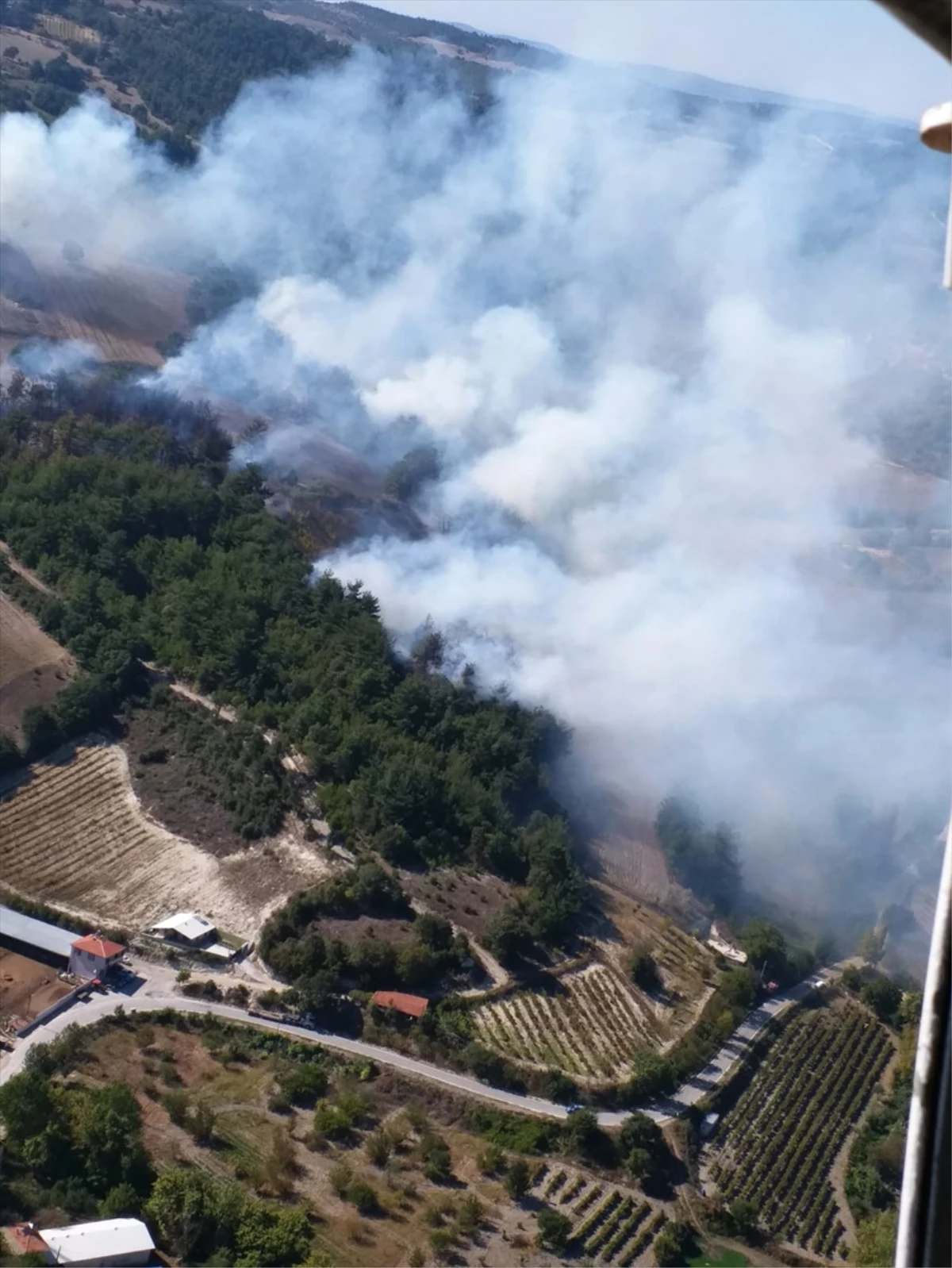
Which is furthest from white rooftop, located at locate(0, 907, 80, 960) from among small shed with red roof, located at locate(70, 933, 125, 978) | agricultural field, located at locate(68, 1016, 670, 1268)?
agricultural field, located at locate(68, 1016, 670, 1268)

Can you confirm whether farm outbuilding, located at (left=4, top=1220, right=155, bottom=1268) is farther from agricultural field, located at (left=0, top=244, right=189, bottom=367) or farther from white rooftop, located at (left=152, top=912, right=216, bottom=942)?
agricultural field, located at (left=0, top=244, right=189, bottom=367)

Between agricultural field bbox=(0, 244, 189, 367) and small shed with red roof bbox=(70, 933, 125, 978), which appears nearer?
small shed with red roof bbox=(70, 933, 125, 978)

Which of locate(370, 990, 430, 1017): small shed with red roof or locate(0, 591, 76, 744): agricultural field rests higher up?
locate(0, 591, 76, 744): agricultural field

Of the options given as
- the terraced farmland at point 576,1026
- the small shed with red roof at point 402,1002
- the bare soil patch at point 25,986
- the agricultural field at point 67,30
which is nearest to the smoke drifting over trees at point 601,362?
the terraced farmland at point 576,1026

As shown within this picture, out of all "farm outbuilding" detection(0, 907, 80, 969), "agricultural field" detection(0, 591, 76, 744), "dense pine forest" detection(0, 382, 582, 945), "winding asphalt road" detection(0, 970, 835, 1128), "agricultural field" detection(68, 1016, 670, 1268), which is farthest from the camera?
"agricultural field" detection(0, 591, 76, 744)

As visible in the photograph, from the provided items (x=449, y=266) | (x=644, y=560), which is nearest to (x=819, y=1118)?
(x=644, y=560)

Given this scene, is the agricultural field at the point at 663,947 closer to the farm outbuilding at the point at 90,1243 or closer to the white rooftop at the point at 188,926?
the white rooftop at the point at 188,926

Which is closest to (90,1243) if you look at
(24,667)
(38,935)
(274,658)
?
(38,935)

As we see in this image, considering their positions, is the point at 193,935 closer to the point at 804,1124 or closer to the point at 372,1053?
the point at 372,1053
